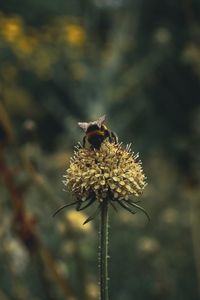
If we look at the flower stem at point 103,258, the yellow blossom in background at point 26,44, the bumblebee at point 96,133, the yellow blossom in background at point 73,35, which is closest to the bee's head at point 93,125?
the bumblebee at point 96,133

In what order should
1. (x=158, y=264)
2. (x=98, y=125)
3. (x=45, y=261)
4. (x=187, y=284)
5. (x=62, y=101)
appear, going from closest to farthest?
(x=98, y=125), (x=45, y=261), (x=158, y=264), (x=187, y=284), (x=62, y=101)

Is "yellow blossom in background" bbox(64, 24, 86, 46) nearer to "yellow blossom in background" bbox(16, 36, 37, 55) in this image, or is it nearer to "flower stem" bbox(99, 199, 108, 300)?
"yellow blossom in background" bbox(16, 36, 37, 55)

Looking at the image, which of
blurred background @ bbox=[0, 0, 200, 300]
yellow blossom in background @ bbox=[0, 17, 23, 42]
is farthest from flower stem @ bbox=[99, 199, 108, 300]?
yellow blossom in background @ bbox=[0, 17, 23, 42]

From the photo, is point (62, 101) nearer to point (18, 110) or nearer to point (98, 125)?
point (18, 110)

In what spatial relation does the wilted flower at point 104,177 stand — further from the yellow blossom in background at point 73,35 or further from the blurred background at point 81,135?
the yellow blossom in background at point 73,35

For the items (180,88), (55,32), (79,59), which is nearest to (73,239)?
(55,32)

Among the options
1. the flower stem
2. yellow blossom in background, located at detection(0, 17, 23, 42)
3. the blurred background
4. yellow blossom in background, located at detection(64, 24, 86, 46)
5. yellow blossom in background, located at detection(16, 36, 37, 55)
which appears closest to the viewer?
the flower stem

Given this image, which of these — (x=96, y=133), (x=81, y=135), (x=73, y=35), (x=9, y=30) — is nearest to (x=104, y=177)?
(x=96, y=133)
